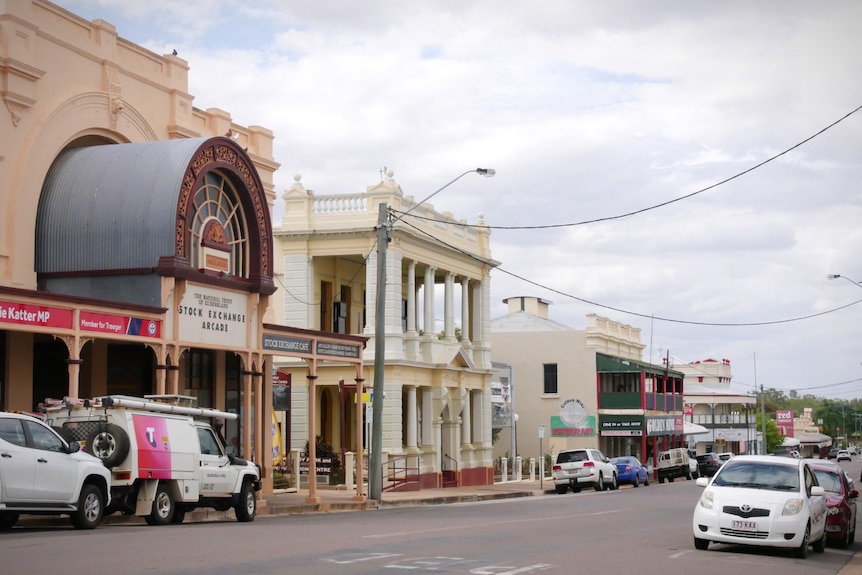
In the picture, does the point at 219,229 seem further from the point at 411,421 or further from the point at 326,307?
the point at 326,307

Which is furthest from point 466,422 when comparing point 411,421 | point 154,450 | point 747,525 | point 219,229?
point 747,525

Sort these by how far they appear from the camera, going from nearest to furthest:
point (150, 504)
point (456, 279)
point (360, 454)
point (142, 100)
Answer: point (150, 504) → point (142, 100) → point (360, 454) → point (456, 279)

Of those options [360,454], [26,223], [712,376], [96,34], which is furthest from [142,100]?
[712,376]

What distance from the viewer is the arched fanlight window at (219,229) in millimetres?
25469

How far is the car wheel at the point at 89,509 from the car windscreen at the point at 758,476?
369 inches

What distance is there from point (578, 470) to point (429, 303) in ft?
29.0

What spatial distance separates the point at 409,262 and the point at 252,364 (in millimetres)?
19197

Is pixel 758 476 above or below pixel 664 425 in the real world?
below

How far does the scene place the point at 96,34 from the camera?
86.2ft

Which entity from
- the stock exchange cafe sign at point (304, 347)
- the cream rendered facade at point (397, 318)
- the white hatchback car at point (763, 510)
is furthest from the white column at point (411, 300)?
the white hatchback car at point (763, 510)

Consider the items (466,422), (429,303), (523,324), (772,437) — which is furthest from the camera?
(772,437)

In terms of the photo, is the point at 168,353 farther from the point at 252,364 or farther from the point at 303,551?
the point at 303,551

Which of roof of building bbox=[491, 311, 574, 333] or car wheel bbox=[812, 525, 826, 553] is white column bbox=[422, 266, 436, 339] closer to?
roof of building bbox=[491, 311, 574, 333]

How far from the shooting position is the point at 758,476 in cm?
1747
